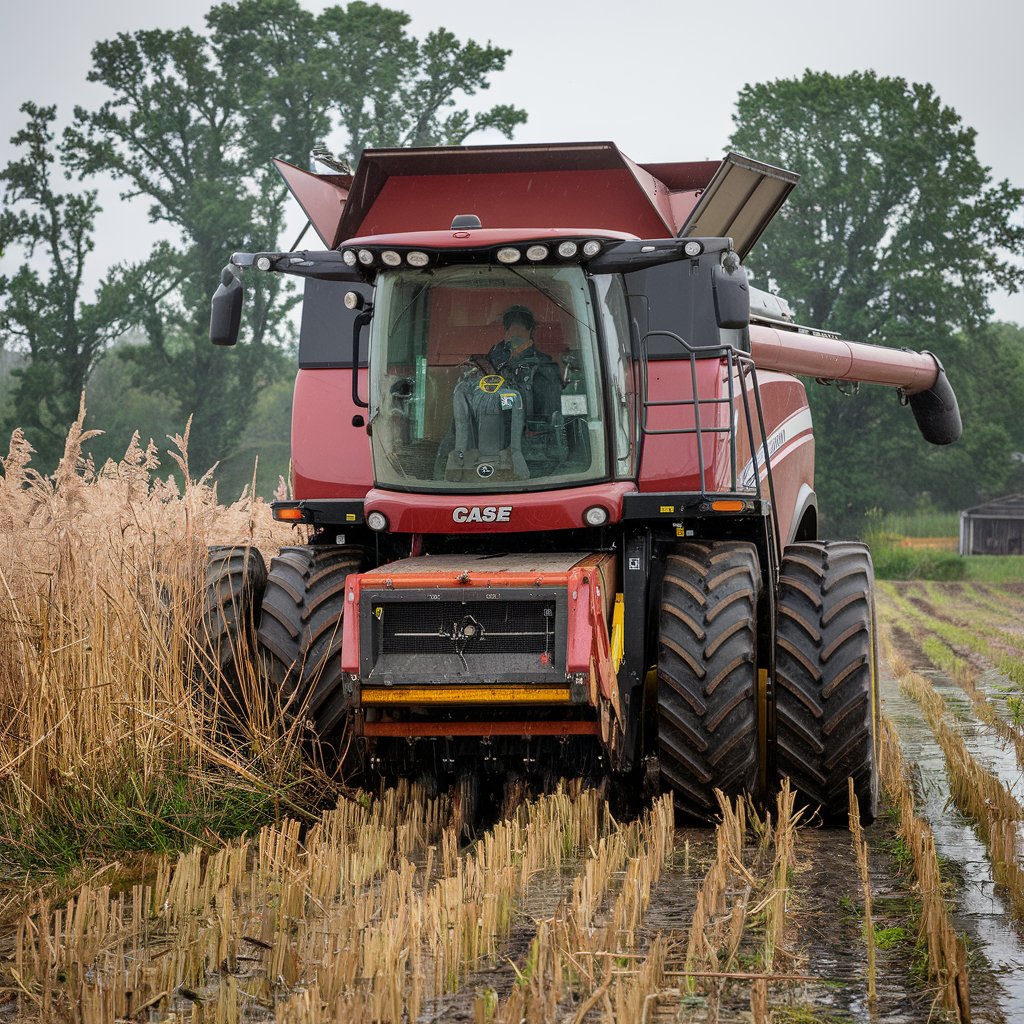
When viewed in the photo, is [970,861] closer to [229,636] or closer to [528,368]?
[528,368]

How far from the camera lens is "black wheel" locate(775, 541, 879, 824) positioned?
6.41 meters

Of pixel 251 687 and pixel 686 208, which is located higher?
pixel 686 208

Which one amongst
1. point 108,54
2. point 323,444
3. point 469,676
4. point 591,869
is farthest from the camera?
point 108,54

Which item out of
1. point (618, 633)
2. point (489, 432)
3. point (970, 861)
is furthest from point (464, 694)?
point (970, 861)

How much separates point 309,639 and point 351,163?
1231 inches

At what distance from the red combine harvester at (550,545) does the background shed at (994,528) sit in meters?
39.0

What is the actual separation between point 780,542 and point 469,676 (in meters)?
2.72

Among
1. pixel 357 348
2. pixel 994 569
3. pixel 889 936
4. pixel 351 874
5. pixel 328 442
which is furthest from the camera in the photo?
pixel 994 569

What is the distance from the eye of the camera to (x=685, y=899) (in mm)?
5133

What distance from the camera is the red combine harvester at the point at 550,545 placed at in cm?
593

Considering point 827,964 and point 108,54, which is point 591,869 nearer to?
point 827,964

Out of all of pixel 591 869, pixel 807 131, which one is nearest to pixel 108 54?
pixel 807 131

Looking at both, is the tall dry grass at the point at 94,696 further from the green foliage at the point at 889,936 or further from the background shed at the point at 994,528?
the background shed at the point at 994,528

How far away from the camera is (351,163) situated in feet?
119
